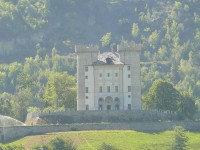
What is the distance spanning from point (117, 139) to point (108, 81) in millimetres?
15440

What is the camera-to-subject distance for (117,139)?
145375mm

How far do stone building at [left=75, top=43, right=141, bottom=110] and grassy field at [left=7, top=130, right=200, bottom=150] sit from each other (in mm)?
10684

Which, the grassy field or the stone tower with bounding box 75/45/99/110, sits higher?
the stone tower with bounding box 75/45/99/110

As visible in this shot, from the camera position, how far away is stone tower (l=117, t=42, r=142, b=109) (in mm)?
158750

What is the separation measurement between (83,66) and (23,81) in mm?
25765

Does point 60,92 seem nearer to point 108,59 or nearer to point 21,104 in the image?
point 21,104

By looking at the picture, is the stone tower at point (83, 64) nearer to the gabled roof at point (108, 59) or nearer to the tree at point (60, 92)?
the gabled roof at point (108, 59)

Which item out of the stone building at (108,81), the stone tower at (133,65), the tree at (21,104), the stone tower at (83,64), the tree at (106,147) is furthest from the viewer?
the tree at (21,104)

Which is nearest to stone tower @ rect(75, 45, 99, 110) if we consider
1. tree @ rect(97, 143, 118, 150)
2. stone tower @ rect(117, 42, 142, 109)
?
stone tower @ rect(117, 42, 142, 109)

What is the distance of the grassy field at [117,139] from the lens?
470ft

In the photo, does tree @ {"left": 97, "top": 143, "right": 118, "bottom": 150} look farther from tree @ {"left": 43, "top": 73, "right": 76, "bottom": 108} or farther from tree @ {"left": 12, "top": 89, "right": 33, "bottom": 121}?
tree @ {"left": 12, "top": 89, "right": 33, "bottom": 121}

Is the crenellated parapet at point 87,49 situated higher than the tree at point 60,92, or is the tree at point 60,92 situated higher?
the crenellated parapet at point 87,49

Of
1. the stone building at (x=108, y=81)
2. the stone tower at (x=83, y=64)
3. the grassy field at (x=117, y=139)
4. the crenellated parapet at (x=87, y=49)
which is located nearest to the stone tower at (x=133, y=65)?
the stone building at (x=108, y=81)

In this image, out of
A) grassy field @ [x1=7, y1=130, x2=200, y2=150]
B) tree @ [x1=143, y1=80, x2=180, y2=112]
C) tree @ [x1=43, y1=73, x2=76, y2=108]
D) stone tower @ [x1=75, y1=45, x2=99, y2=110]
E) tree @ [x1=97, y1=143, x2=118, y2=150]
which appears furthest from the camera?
tree @ [x1=43, y1=73, x2=76, y2=108]
